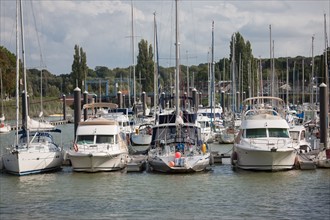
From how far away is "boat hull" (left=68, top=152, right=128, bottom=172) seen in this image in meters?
39.7

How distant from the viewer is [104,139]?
137 feet

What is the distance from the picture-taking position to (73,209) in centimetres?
3002

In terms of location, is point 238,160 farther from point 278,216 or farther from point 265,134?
point 278,216

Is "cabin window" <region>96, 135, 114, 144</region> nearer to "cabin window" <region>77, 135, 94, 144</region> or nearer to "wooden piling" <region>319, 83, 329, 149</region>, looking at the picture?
"cabin window" <region>77, 135, 94, 144</region>

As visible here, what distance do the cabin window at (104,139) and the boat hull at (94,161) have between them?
4.13 feet

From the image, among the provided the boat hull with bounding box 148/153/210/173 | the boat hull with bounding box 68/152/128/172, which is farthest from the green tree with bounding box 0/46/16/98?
the boat hull with bounding box 148/153/210/173

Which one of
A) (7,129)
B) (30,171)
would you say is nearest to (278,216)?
(30,171)

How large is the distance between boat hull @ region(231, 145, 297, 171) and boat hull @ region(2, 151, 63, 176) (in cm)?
1136

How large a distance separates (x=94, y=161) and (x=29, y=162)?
3.75 meters

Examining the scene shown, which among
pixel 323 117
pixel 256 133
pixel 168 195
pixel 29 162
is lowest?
pixel 168 195

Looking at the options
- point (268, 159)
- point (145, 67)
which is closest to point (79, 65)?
point (145, 67)

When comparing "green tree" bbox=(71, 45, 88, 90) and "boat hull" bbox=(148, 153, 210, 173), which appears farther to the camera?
"green tree" bbox=(71, 45, 88, 90)

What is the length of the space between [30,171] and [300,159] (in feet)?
52.7

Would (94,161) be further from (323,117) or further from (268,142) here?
(323,117)
